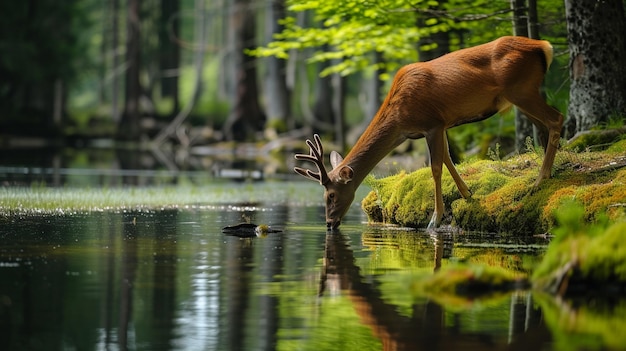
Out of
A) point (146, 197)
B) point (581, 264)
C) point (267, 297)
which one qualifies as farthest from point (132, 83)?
point (581, 264)

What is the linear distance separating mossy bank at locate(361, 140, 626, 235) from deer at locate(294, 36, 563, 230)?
24 centimetres

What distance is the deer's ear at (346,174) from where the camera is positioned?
12.9 metres

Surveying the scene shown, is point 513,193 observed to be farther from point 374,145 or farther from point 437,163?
point 374,145

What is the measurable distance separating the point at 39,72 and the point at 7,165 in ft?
71.9

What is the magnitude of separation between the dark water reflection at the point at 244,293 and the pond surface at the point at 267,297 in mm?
11

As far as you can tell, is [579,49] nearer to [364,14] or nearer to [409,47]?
[364,14]

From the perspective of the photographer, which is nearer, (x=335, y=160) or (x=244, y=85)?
(x=335, y=160)

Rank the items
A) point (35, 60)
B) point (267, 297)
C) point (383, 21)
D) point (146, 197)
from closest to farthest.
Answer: point (267, 297) < point (146, 197) < point (383, 21) < point (35, 60)

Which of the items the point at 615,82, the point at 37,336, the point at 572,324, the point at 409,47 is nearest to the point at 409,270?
the point at 572,324

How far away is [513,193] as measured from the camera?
1259cm

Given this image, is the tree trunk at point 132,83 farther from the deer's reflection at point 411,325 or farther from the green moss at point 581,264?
the green moss at point 581,264

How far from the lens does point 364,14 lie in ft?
60.0

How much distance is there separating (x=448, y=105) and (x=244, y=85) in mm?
34340

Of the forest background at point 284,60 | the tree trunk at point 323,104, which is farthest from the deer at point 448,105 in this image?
the tree trunk at point 323,104
